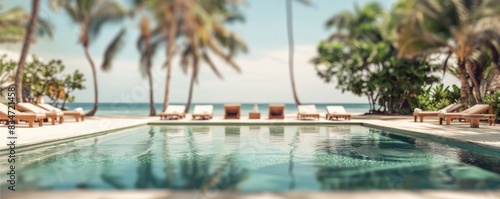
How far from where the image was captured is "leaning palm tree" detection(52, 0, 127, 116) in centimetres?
1823

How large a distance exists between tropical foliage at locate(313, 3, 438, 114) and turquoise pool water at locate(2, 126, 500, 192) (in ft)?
33.3

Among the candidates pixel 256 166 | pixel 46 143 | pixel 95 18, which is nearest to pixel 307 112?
pixel 256 166

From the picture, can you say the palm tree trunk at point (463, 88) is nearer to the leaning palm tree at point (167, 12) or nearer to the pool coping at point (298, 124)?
the pool coping at point (298, 124)

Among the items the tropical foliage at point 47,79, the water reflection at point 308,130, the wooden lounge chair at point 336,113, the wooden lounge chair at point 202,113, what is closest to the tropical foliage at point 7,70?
the tropical foliage at point 47,79

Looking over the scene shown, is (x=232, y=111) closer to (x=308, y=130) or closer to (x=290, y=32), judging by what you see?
(x=308, y=130)

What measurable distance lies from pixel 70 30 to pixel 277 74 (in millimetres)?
18447

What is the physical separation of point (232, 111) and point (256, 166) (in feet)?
→ 32.5

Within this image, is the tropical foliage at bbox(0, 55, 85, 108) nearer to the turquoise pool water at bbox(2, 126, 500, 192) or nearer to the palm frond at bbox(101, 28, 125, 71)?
the palm frond at bbox(101, 28, 125, 71)

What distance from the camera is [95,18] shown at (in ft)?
61.3

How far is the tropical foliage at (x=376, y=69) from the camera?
59.4 feet

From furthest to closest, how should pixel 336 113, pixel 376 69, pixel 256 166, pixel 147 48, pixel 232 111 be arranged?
pixel 147 48 < pixel 376 69 < pixel 232 111 < pixel 336 113 < pixel 256 166

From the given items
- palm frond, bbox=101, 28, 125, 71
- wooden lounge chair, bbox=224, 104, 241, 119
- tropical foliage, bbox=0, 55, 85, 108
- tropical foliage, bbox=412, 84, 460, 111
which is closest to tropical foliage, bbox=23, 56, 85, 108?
tropical foliage, bbox=0, 55, 85, 108

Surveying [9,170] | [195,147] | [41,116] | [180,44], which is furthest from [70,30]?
[9,170]

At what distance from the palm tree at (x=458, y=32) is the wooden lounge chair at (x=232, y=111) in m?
7.46
